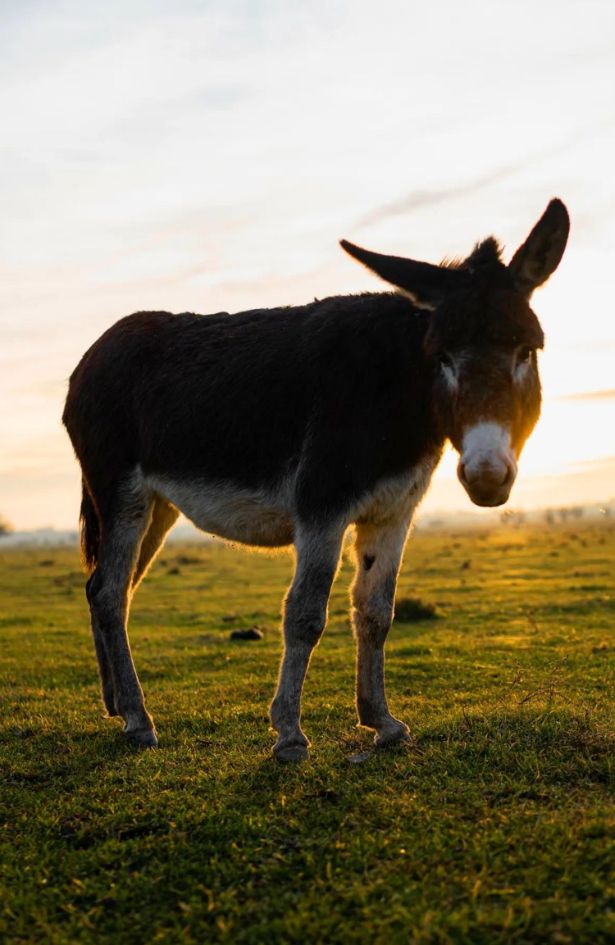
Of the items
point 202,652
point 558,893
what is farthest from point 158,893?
point 202,652

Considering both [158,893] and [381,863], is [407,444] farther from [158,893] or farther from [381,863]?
[158,893]

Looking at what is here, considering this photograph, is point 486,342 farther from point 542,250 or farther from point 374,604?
point 374,604

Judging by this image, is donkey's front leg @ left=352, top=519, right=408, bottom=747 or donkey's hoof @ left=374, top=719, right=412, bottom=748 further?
donkey's front leg @ left=352, top=519, right=408, bottom=747

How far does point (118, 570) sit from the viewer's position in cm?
787

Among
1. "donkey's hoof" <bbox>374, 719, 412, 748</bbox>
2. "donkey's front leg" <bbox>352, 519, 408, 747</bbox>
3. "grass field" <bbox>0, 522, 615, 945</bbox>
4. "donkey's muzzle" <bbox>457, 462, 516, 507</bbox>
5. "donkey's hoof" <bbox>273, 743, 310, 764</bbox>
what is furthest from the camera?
"donkey's front leg" <bbox>352, 519, 408, 747</bbox>

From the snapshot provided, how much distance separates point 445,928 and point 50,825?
2.69 metres

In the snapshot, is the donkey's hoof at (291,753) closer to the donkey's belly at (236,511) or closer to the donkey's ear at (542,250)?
the donkey's belly at (236,511)

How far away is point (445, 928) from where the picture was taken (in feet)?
12.4

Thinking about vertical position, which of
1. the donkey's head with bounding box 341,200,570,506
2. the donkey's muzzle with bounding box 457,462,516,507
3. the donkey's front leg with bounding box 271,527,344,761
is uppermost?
the donkey's head with bounding box 341,200,570,506

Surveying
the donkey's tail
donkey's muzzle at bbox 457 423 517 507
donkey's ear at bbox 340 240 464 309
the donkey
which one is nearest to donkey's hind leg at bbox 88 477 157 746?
the donkey

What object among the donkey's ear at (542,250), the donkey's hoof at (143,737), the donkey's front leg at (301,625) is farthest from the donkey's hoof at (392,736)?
the donkey's ear at (542,250)

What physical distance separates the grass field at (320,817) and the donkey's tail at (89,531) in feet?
5.18

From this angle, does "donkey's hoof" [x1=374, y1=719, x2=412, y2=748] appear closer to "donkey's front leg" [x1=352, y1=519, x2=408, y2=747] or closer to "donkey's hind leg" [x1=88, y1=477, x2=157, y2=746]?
"donkey's front leg" [x1=352, y1=519, x2=408, y2=747]

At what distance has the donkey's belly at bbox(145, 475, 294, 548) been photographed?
679 centimetres
